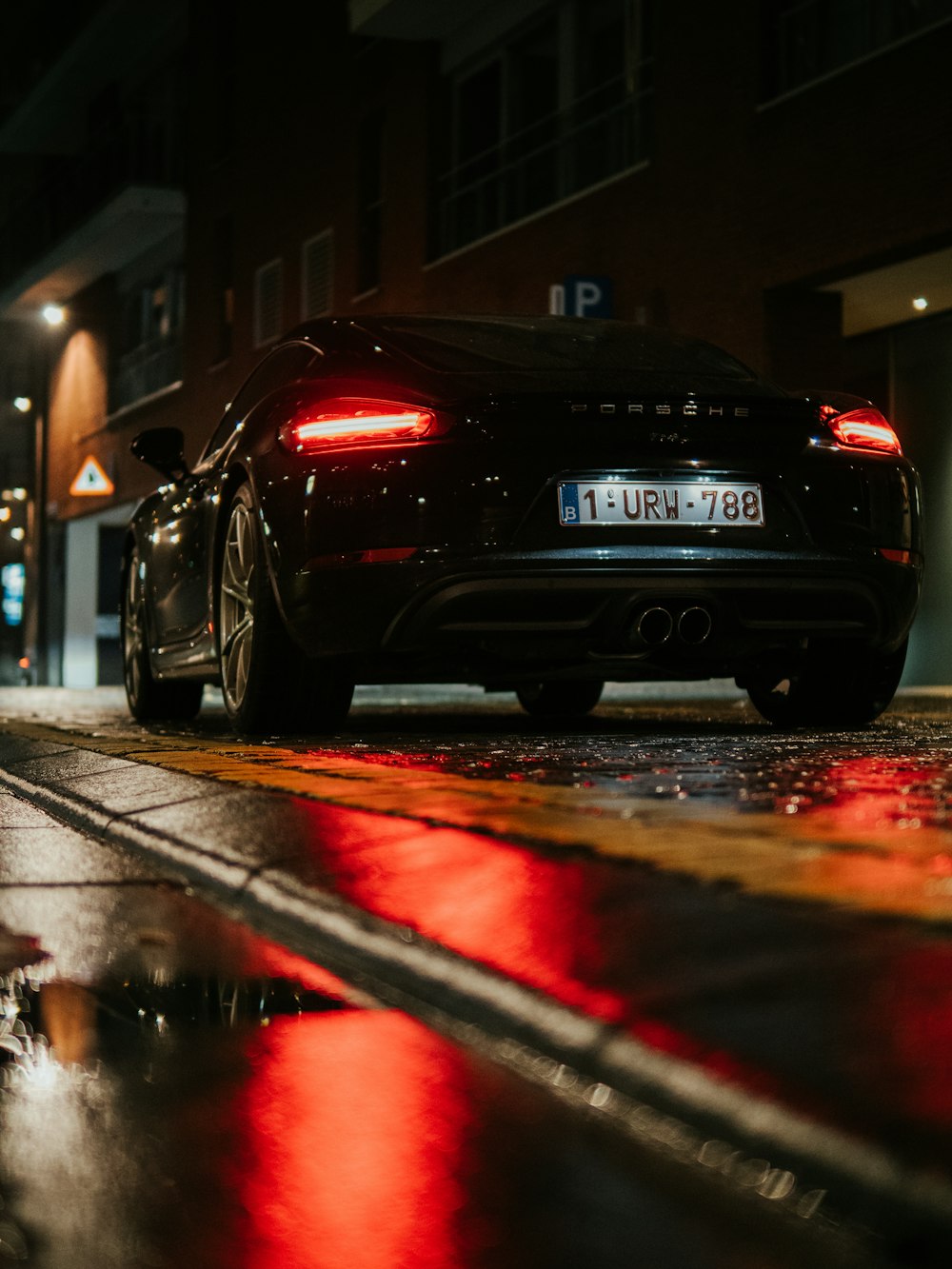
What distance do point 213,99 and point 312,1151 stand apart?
1205 inches

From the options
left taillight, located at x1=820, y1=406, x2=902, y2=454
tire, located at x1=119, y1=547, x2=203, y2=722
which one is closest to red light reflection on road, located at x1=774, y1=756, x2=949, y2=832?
left taillight, located at x1=820, y1=406, x2=902, y2=454

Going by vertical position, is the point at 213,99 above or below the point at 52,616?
above

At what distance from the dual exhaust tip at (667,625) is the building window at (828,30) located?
29.6ft

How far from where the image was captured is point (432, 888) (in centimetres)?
354

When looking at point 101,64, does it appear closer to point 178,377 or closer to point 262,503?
point 178,377

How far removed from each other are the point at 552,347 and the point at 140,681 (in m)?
3.41

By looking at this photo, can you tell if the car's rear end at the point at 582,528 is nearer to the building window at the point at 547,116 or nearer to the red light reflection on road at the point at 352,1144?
the red light reflection on road at the point at 352,1144

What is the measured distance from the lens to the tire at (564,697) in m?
9.70

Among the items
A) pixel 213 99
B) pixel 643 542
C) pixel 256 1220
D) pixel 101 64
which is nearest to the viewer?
pixel 256 1220

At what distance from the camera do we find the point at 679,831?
3.85 meters

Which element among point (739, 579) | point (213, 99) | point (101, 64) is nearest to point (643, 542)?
point (739, 579)

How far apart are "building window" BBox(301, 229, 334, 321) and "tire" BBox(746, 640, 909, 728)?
19.5m

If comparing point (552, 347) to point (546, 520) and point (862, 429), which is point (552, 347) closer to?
point (546, 520)

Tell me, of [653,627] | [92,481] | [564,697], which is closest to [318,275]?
[92,481]
